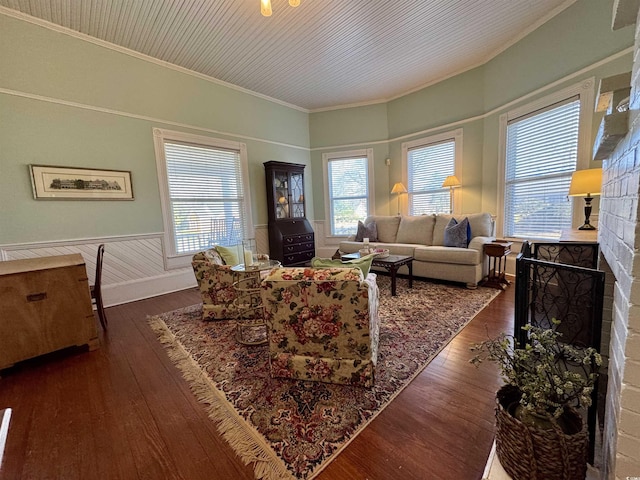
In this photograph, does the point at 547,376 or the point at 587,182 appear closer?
the point at 547,376

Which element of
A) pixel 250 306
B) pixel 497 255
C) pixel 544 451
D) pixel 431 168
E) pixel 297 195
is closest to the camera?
pixel 544 451

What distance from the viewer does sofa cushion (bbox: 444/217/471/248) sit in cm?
388

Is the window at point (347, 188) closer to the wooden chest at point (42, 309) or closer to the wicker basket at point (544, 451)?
the wooden chest at point (42, 309)

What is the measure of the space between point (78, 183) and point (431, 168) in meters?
5.48

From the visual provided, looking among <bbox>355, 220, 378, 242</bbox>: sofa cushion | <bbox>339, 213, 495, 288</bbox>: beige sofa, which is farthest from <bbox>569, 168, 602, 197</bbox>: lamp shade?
<bbox>355, 220, 378, 242</bbox>: sofa cushion

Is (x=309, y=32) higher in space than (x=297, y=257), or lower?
higher

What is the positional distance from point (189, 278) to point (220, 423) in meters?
3.13

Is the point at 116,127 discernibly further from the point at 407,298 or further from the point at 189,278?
the point at 407,298

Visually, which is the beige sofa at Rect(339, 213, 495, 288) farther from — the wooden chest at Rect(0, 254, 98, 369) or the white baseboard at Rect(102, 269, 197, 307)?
the wooden chest at Rect(0, 254, 98, 369)

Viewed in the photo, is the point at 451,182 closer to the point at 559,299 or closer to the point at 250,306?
Result: the point at 559,299

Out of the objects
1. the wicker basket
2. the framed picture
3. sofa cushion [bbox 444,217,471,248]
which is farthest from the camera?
sofa cushion [bbox 444,217,471,248]

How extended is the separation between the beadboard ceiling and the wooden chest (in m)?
2.74

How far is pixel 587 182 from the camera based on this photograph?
8.64 ft

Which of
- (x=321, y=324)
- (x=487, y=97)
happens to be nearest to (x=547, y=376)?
(x=321, y=324)
